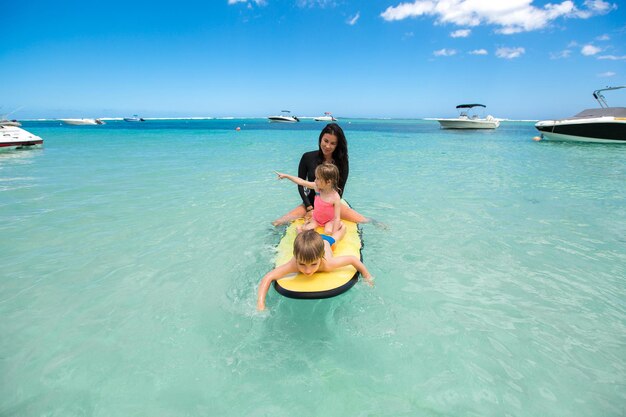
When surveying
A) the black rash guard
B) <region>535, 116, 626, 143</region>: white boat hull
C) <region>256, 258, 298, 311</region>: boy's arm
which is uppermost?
<region>535, 116, 626, 143</region>: white boat hull

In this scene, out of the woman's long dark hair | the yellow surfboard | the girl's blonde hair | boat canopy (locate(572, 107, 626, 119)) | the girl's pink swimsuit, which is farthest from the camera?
boat canopy (locate(572, 107, 626, 119))

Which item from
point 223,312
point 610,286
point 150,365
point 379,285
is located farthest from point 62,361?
point 610,286

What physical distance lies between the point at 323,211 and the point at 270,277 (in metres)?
1.41

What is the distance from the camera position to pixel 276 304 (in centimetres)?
321

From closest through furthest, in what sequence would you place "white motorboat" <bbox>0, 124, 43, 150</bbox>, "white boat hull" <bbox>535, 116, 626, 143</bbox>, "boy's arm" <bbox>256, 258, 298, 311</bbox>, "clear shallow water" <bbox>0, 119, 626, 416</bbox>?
"clear shallow water" <bbox>0, 119, 626, 416</bbox> < "boy's arm" <bbox>256, 258, 298, 311</bbox> < "white motorboat" <bbox>0, 124, 43, 150</bbox> < "white boat hull" <bbox>535, 116, 626, 143</bbox>

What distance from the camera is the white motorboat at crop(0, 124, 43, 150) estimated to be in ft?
53.9

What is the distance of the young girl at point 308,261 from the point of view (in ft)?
9.27

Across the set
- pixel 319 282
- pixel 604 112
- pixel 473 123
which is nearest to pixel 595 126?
pixel 604 112

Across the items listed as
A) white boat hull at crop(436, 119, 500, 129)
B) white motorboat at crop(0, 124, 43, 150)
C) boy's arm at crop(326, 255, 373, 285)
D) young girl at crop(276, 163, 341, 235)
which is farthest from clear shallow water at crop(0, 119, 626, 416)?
white boat hull at crop(436, 119, 500, 129)

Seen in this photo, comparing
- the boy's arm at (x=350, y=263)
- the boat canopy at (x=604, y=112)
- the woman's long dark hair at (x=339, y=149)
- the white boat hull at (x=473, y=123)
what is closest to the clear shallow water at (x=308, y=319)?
the boy's arm at (x=350, y=263)

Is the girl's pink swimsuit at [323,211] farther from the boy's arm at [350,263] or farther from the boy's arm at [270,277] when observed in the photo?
the boy's arm at [270,277]

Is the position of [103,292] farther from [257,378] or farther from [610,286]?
[610,286]

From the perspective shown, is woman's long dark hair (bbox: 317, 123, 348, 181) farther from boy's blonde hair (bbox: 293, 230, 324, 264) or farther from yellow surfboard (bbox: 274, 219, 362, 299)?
boy's blonde hair (bbox: 293, 230, 324, 264)

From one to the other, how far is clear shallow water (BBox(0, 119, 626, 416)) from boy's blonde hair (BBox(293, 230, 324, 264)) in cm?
63
